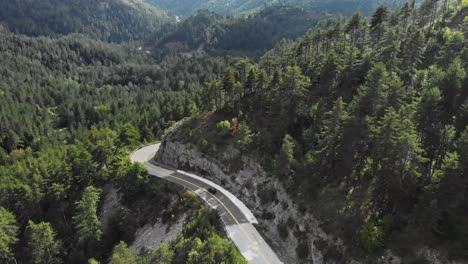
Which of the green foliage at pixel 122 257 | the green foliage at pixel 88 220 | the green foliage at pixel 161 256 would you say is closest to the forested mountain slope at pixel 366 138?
the green foliage at pixel 161 256

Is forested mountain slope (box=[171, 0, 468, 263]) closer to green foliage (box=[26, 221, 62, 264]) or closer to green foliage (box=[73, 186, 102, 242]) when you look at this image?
green foliage (box=[73, 186, 102, 242])

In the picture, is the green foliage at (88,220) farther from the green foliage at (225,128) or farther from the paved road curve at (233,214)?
the green foliage at (225,128)

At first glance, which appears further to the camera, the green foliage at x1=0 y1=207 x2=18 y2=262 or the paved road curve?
the green foliage at x1=0 y1=207 x2=18 y2=262

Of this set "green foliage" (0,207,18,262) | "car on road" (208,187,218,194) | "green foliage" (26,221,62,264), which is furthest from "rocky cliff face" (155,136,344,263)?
"green foliage" (0,207,18,262)

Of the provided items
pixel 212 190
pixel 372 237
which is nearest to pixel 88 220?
pixel 212 190

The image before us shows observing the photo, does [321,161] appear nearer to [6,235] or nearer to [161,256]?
[161,256]

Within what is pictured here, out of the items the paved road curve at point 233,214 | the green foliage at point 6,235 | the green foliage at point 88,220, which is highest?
the paved road curve at point 233,214
